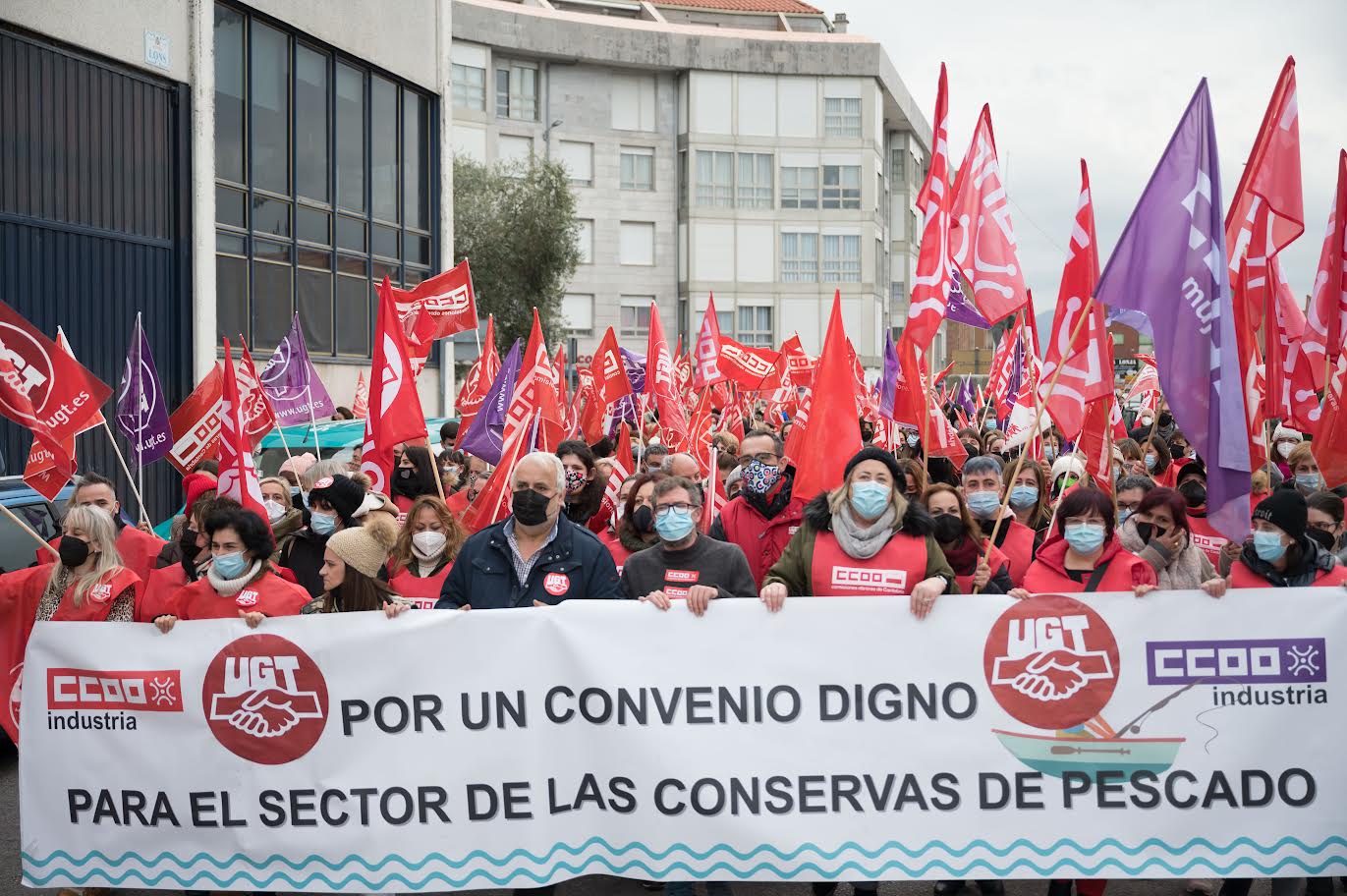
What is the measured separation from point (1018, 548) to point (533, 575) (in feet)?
9.10

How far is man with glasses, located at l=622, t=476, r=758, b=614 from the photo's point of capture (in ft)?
19.0

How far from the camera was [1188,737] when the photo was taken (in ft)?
17.2

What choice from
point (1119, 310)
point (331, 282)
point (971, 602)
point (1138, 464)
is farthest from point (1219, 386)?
point (331, 282)

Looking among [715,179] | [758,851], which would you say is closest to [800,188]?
[715,179]

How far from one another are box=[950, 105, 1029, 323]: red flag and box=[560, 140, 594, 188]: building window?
4795 cm

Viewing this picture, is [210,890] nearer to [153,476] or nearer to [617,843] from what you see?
[617,843]

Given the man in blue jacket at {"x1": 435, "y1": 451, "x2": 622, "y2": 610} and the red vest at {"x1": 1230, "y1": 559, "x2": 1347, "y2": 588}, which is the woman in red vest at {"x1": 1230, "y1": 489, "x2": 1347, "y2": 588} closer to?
the red vest at {"x1": 1230, "y1": 559, "x2": 1347, "y2": 588}

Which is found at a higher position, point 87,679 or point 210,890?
point 87,679

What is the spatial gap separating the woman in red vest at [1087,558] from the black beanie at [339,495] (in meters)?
3.37

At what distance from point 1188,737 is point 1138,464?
6452mm

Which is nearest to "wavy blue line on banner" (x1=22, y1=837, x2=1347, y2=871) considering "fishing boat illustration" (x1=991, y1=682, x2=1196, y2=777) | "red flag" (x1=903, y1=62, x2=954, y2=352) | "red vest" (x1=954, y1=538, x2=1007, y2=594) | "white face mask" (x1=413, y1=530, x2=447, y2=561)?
"fishing boat illustration" (x1=991, y1=682, x2=1196, y2=777)

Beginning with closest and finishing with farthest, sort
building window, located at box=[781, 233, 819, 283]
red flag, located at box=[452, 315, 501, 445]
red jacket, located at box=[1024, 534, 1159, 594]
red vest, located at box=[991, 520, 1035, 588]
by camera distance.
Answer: red jacket, located at box=[1024, 534, 1159, 594]
red vest, located at box=[991, 520, 1035, 588]
red flag, located at box=[452, 315, 501, 445]
building window, located at box=[781, 233, 819, 283]

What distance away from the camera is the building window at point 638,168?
190ft

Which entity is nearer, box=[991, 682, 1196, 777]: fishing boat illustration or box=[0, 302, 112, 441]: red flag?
box=[991, 682, 1196, 777]: fishing boat illustration
